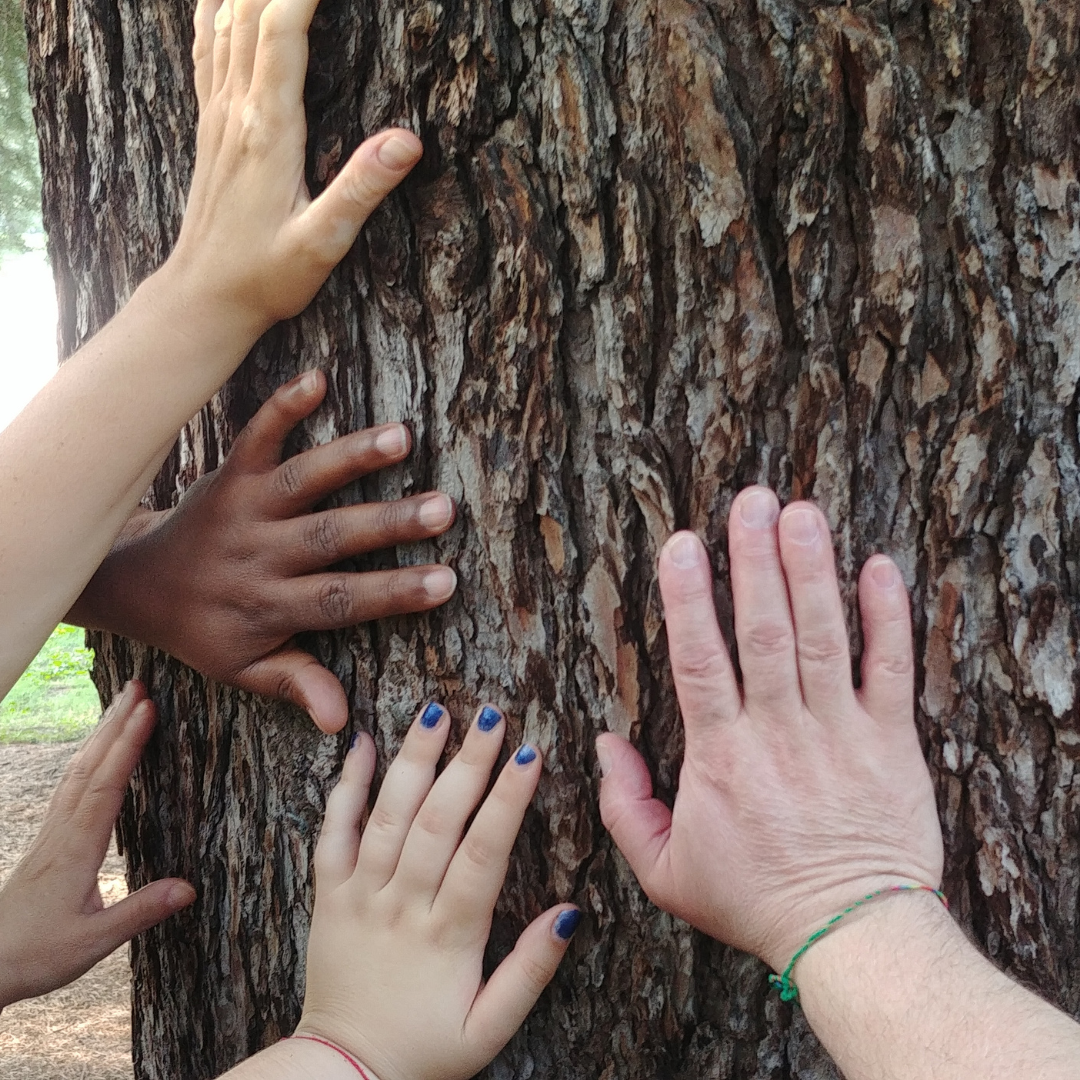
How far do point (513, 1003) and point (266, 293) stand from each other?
111cm

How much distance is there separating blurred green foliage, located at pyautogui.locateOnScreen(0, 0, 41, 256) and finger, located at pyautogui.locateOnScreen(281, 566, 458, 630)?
384cm

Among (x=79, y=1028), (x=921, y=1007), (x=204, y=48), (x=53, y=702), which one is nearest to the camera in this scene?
(x=921, y=1007)

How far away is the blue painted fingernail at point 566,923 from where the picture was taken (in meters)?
1.42

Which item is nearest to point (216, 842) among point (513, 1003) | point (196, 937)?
point (196, 937)

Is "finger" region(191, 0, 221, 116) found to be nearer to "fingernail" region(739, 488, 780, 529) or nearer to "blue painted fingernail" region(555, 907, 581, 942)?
"fingernail" region(739, 488, 780, 529)

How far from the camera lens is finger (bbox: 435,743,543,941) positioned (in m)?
1.40

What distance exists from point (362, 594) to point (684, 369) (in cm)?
58

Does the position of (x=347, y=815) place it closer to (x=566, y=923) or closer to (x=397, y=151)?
(x=566, y=923)

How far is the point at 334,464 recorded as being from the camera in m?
1.41

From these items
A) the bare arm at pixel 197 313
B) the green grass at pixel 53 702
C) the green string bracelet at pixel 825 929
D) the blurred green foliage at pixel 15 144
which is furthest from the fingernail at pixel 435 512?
the green grass at pixel 53 702

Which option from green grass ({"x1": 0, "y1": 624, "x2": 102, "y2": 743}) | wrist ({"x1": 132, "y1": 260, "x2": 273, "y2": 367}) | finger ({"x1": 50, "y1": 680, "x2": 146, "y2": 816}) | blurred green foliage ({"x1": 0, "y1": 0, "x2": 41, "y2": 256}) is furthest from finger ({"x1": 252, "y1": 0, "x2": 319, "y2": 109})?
green grass ({"x1": 0, "y1": 624, "x2": 102, "y2": 743})

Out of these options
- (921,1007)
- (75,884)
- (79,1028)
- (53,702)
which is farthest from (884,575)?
(53,702)

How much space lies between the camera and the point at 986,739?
1326 millimetres

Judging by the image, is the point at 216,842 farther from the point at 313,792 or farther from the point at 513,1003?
the point at 513,1003
